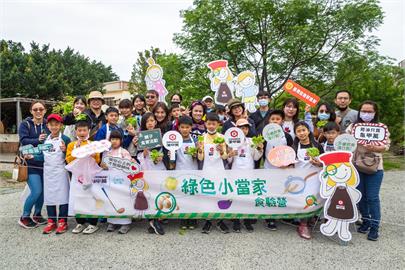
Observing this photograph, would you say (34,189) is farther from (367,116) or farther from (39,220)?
(367,116)

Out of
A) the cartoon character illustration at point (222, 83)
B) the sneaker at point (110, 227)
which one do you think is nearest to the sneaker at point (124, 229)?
the sneaker at point (110, 227)

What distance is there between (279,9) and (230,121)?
813 centimetres

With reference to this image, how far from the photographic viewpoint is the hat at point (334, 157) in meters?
3.66

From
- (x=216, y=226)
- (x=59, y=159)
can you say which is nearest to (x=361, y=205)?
(x=216, y=226)

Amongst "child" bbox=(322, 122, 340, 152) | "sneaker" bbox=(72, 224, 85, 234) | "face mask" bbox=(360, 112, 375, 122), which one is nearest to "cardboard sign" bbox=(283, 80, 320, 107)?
"child" bbox=(322, 122, 340, 152)

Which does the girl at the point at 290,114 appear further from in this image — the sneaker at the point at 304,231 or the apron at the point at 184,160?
the apron at the point at 184,160

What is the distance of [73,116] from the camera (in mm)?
4656

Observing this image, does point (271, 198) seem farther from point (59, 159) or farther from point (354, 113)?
point (59, 159)

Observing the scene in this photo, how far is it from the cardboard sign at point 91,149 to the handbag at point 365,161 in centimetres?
335

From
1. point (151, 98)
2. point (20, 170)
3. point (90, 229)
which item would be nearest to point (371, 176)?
point (151, 98)

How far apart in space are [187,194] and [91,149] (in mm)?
1442

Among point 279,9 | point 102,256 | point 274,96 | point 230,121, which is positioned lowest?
point 102,256

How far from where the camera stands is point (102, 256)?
3367 mm

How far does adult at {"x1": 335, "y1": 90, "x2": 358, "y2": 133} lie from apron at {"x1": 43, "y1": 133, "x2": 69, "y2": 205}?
4227 millimetres
